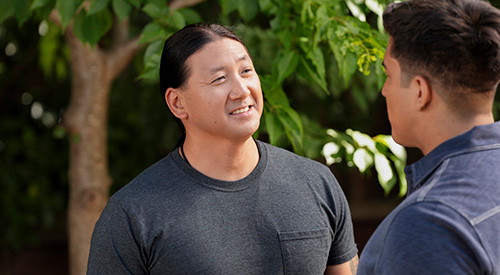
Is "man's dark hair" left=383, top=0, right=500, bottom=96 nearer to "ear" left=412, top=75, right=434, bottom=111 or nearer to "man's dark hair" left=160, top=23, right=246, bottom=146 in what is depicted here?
"ear" left=412, top=75, right=434, bottom=111

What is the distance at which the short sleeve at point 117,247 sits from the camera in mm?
1602

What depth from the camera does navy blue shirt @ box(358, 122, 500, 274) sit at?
3.63ft

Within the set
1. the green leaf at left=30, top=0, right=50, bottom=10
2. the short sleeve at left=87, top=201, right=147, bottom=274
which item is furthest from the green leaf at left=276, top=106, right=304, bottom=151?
the green leaf at left=30, top=0, right=50, bottom=10

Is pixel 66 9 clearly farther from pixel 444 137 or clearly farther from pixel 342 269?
pixel 444 137

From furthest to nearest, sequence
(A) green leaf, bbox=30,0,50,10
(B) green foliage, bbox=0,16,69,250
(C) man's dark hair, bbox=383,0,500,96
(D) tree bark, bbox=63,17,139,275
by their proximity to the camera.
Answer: (B) green foliage, bbox=0,16,69,250, (D) tree bark, bbox=63,17,139,275, (A) green leaf, bbox=30,0,50,10, (C) man's dark hair, bbox=383,0,500,96

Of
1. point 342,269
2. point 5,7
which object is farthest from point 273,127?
point 5,7

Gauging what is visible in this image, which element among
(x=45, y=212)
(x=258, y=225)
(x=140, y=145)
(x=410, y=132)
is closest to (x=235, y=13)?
(x=140, y=145)

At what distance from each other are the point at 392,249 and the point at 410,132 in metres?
0.29

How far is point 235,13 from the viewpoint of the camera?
3.82 metres

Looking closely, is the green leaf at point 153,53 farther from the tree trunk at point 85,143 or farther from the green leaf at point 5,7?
the tree trunk at point 85,143

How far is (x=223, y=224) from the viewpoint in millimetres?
1688

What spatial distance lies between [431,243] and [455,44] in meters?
0.40

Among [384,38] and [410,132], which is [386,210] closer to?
[384,38]

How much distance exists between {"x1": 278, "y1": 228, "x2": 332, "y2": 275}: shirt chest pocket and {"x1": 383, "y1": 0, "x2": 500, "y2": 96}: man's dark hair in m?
0.64
